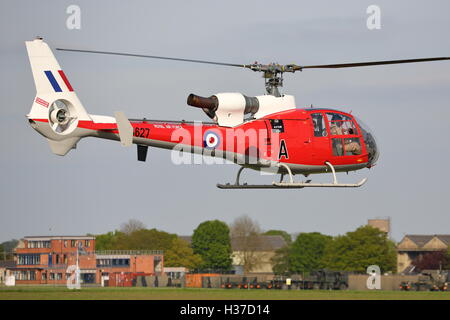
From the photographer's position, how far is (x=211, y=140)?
110ft

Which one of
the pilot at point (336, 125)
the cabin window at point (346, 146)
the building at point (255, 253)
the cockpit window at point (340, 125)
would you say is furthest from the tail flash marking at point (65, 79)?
the building at point (255, 253)

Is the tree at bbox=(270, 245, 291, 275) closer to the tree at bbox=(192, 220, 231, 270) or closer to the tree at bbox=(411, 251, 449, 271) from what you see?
the tree at bbox=(192, 220, 231, 270)

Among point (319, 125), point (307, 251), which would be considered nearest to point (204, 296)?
point (319, 125)

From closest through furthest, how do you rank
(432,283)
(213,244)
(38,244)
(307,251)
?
(432,283) < (38,244) < (213,244) < (307,251)

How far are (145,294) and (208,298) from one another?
13.7ft

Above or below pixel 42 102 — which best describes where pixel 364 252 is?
below

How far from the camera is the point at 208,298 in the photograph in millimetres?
54250

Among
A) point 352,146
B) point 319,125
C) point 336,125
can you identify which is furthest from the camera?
point 352,146

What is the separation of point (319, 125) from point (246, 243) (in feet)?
280

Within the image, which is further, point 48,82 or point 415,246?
point 415,246

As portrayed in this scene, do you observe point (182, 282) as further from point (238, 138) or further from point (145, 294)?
point (238, 138)

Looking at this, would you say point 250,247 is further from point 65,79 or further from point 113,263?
point 65,79

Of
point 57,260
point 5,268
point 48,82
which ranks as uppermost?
point 48,82
